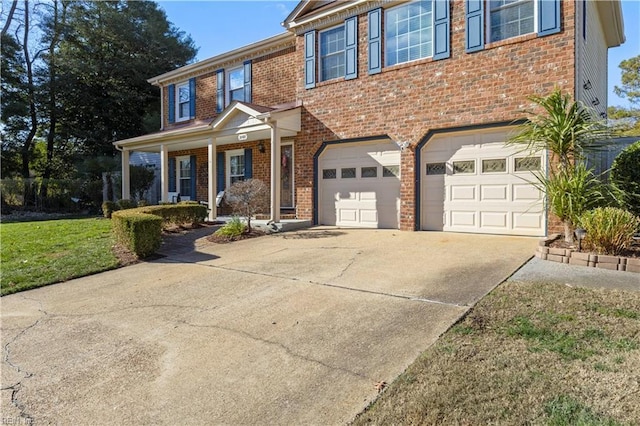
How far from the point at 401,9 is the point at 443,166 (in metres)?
4.21

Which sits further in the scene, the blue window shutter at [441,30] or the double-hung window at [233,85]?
the double-hung window at [233,85]

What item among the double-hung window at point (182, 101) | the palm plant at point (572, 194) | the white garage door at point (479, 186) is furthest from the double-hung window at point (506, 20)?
the double-hung window at point (182, 101)

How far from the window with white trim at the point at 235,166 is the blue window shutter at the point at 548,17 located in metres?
10.2

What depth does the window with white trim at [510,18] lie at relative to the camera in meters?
8.41

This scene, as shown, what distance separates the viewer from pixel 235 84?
1510cm

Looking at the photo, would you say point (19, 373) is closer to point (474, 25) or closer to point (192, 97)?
point (474, 25)

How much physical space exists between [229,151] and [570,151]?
1165 cm

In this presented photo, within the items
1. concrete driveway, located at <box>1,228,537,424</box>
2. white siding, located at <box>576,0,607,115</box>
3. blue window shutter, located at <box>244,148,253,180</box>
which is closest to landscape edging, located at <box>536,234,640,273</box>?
concrete driveway, located at <box>1,228,537,424</box>

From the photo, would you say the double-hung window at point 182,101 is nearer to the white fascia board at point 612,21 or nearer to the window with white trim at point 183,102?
the window with white trim at point 183,102

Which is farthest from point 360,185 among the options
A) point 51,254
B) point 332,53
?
point 51,254

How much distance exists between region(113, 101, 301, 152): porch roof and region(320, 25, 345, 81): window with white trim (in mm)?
1309

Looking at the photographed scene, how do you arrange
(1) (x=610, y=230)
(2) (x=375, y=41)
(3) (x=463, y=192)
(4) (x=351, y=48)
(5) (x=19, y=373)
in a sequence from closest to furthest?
(5) (x=19, y=373)
(1) (x=610, y=230)
(3) (x=463, y=192)
(2) (x=375, y=41)
(4) (x=351, y=48)

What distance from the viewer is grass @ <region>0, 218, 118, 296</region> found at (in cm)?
686

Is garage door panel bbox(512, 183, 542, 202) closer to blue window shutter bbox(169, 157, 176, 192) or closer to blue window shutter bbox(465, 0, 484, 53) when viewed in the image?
blue window shutter bbox(465, 0, 484, 53)
